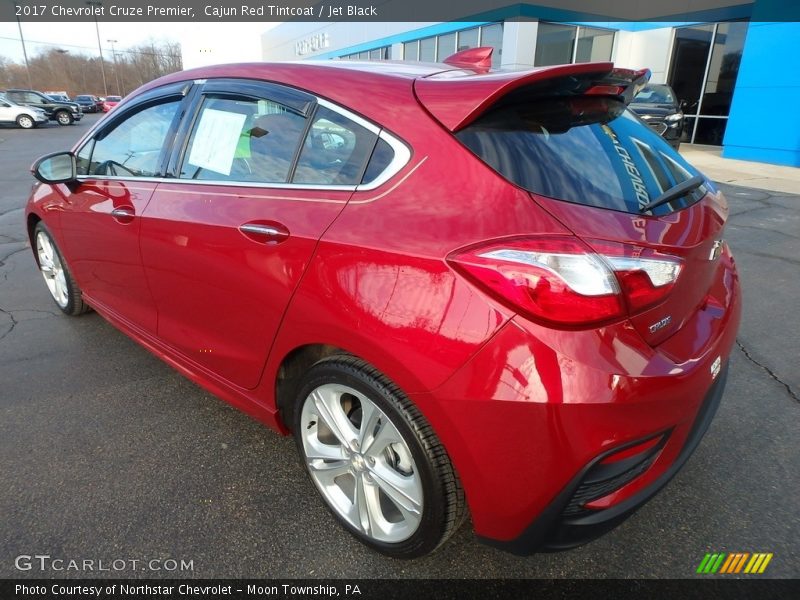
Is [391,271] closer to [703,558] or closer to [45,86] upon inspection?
[703,558]

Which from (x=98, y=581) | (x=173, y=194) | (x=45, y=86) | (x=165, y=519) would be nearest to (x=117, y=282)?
(x=173, y=194)

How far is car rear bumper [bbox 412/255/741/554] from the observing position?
1373 millimetres

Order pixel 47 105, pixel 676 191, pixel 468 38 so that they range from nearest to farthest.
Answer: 1. pixel 676 191
2. pixel 468 38
3. pixel 47 105

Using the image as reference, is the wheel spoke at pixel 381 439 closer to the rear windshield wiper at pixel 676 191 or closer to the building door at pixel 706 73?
the rear windshield wiper at pixel 676 191

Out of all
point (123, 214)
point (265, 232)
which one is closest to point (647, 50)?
point (123, 214)

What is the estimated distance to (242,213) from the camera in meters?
2.03

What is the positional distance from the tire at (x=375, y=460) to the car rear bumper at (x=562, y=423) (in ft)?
0.27

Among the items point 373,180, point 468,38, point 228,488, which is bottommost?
point 228,488

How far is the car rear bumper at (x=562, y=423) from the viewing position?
54.1 inches

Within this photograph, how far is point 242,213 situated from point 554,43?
18551 millimetres

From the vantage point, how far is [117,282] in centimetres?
297

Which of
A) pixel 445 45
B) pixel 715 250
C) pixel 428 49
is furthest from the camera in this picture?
pixel 428 49

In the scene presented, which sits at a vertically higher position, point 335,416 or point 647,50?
point 647,50

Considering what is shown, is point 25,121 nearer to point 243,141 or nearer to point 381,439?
point 243,141
